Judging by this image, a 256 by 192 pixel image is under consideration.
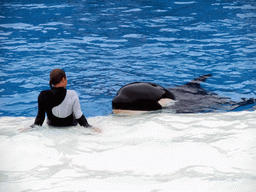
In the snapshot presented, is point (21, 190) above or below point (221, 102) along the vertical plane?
above

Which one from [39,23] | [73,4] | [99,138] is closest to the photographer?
[99,138]

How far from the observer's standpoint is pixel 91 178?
9.98ft

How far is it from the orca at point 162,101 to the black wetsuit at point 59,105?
998mm

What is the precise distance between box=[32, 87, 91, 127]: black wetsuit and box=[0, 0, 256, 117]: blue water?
1.69 meters

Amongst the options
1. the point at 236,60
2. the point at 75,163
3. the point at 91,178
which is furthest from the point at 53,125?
the point at 236,60

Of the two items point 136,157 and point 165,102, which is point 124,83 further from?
point 136,157

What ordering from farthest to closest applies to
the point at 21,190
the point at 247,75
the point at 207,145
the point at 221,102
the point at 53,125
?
the point at 247,75, the point at 221,102, the point at 53,125, the point at 207,145, the point at 21,190

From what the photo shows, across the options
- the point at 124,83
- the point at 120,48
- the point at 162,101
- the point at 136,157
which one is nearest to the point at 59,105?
the point at 136,157

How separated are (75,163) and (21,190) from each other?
70 centimetres

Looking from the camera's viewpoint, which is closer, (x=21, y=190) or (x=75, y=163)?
(x=21, y=190)

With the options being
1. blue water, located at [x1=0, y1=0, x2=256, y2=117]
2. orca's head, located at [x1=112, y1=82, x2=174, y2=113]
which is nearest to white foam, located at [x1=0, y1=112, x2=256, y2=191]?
orca's head, located at [x1=112, y1=82, x2=174, y2=113]

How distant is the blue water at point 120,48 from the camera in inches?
285

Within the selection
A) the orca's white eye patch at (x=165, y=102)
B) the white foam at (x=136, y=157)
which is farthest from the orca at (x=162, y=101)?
the white foam at (x=136, y=157)

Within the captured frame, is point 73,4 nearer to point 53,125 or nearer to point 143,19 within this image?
point 143,19
